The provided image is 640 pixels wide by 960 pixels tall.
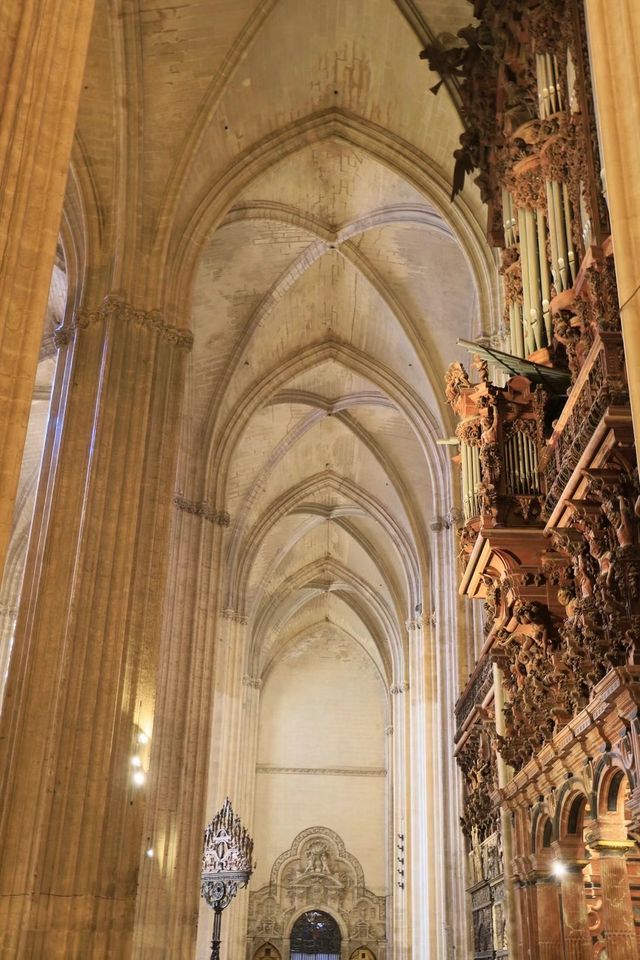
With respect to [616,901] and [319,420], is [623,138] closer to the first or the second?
[616,901]

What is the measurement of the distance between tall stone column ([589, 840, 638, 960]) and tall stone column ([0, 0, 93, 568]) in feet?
15.7

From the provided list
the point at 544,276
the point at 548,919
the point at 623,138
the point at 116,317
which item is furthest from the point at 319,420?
the point at 623,138

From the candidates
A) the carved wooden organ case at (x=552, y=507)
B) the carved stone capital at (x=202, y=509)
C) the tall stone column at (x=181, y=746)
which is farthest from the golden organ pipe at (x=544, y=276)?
the carved stone capital at (x=202, y=509)

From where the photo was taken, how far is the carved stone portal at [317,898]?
30.3 meters

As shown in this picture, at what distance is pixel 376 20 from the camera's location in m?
14.1

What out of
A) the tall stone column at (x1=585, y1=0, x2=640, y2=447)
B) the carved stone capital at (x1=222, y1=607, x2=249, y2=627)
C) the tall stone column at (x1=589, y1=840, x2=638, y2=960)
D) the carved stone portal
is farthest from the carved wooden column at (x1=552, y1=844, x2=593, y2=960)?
the carved stone portal

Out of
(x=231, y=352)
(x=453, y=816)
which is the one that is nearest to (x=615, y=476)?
(x=453, y=816)

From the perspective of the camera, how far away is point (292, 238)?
17781 millimetres

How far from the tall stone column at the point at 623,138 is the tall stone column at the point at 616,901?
4183 mm

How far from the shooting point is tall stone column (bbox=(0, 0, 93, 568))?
176 inches

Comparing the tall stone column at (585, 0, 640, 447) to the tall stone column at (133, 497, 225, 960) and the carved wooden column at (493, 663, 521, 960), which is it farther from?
the tall stone column at (133, 497, 225, 960)

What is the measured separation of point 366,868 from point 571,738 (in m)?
25.4

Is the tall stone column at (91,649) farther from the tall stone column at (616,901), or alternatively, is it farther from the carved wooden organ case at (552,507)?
the tall stone column at (616,901)

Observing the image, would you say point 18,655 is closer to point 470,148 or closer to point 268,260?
point 470,148
